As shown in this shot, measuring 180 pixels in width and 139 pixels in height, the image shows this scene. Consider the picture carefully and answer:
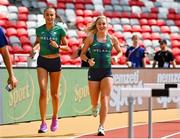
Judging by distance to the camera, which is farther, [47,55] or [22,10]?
[22,10]

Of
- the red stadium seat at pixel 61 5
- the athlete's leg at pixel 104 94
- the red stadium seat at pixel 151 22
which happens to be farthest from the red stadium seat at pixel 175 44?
the athlete's leg at pixel 104 94

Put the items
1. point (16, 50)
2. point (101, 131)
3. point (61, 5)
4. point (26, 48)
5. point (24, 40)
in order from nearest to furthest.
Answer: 1. point (101, 131)
2. point (16, 50)
3. point (26, 48)
4. point (24, 40)
5. point (61, 5)

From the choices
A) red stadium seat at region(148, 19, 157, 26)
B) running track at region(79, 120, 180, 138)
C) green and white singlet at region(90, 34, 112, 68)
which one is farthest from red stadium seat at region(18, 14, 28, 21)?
green and white singlet at region(90, 34, 112, 68)

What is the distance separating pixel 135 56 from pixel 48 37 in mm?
6874

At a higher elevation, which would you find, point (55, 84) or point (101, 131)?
point (55, 84)

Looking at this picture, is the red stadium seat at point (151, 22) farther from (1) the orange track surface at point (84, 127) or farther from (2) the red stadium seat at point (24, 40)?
(1) the orange track surface at point (84, 127)

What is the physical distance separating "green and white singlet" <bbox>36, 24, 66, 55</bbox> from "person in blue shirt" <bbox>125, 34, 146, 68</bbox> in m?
6.41

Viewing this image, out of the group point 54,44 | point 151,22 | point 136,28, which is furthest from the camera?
point 151,22

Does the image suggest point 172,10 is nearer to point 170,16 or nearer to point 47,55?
point 170,16

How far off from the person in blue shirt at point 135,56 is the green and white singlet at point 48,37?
21.0ft

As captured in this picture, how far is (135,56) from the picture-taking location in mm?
17859

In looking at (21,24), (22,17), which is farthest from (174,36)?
(21,24)

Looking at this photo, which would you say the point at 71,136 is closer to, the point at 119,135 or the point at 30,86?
the point at 119,135

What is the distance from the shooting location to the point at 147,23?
91.3ft
